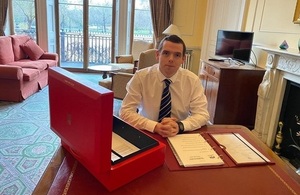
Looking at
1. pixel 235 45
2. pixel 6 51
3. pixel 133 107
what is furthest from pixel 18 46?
pixel 133 107

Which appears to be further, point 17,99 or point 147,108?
point 17,99

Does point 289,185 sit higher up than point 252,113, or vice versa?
point 289,185

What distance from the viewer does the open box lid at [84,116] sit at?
667 millimetres

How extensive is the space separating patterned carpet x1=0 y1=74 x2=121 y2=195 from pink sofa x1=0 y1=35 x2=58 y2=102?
0.63 ft

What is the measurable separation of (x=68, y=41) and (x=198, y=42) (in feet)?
10.5

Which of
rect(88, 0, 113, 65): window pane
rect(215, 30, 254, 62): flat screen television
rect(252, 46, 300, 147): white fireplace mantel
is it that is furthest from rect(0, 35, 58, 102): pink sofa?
rect(252, 46, 300, 147): white fireplace mantel

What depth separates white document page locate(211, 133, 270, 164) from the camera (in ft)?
3.41

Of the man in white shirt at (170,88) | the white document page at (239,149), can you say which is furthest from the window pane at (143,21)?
the white document page at (239,149)

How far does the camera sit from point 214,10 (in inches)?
190

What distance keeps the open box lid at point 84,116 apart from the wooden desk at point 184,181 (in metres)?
0.09

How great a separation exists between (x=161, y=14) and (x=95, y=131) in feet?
17.0

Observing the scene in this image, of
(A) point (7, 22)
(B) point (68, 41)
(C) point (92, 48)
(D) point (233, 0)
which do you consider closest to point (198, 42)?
(D) point (233, 0)

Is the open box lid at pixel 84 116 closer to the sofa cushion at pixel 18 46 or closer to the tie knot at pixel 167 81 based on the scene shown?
the tie knot at pixel 167 81

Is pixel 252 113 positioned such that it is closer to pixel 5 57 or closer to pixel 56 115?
pixel 56 115
